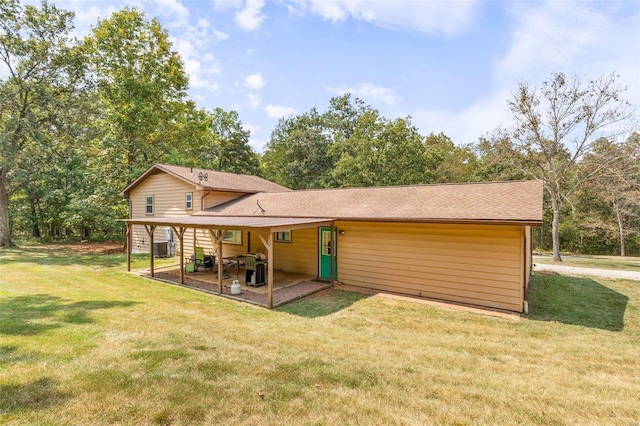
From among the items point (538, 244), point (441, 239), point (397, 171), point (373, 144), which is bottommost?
point (538, 244)

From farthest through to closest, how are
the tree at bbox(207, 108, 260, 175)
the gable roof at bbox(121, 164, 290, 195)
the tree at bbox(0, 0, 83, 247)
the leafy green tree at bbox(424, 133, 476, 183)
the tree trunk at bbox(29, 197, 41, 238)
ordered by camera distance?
the tree at bbox(207, 108, 260, 175) → the leafy green tree at bbox(424, 133, 476, 183) → the tree trunk at bbox(29, 197, 41, 238) → the tree at bbox(0, 0, 83, 247) → the gable roof at bbox(121, 164, 290, 195)

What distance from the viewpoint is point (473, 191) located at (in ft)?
31.7

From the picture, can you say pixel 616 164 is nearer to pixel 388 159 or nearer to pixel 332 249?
pixel 388 159

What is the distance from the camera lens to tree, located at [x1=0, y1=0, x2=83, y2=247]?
55.6 ft

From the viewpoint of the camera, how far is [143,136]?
20.2 meters

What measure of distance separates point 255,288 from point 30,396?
6.33 metres

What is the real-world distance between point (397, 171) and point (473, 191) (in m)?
15.8

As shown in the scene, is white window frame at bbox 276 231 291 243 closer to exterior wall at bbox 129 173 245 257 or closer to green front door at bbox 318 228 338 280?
green front door at bbox 318 228 338 280

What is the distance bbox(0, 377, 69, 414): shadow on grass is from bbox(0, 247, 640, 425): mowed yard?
0.02m

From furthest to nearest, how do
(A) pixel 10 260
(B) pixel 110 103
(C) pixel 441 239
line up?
→ (B) pixel 110 103, (A) pixel 10 260, (C) pixel 441 239

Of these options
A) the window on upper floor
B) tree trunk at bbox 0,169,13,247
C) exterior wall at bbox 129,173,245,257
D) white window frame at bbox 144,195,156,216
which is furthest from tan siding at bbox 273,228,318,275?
tree trunk at bbox 0,169,13,247

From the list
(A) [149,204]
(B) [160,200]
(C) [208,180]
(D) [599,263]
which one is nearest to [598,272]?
(D) [599,263]

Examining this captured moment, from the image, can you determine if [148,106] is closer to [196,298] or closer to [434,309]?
[196,298]

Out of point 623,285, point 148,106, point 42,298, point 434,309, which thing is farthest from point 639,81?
point 148,106
